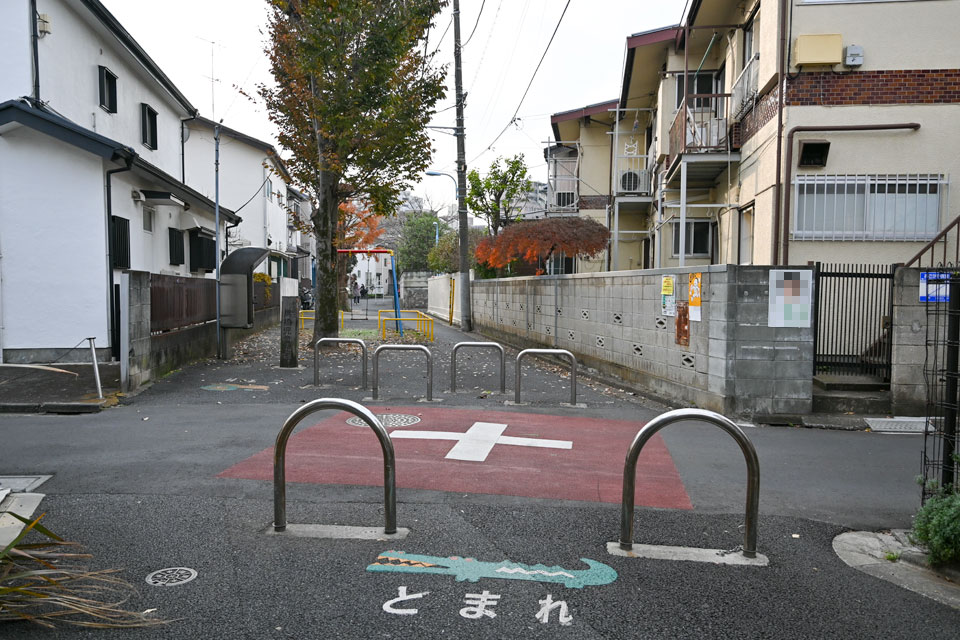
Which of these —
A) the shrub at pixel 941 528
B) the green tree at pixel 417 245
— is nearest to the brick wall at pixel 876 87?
the shrub at pixel 941 528

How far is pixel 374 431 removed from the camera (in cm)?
447

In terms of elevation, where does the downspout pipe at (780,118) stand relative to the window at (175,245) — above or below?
above

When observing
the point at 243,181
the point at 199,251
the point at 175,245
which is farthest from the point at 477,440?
the point at 243,181

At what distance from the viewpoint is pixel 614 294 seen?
499 inches

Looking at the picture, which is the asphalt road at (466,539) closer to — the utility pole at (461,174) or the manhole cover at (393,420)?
the manhole cover at (393,420)

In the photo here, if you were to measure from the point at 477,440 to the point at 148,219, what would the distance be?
37.1 ft

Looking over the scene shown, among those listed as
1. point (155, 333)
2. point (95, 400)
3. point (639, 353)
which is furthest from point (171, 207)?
point (639, 353)

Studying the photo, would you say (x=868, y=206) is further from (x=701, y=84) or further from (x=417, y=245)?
(x=417, y=245)

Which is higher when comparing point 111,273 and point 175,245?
point 175,245

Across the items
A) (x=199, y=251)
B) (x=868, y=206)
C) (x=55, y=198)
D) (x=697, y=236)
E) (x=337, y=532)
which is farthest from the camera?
(x=199, y=251)

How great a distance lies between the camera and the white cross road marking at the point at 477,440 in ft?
22.8

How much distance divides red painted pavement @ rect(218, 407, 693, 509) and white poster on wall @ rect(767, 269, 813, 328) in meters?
2.49

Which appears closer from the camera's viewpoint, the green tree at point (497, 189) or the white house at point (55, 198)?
the white house at point (55, 198)

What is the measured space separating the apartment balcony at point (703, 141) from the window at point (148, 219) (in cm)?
1174
